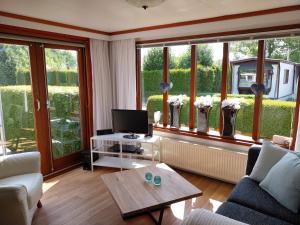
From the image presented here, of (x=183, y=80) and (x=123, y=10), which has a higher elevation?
(x=123, y=10)

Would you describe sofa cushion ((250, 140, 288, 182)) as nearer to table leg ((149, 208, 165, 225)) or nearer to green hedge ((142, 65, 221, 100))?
table leg ((149, 208, 165, 225))

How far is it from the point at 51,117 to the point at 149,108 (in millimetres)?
1600

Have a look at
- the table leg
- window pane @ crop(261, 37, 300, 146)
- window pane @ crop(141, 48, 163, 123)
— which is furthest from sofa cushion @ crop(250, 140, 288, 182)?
window pane @ crop(141, 48, 163, 123)

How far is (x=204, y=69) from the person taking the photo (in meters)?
3.39

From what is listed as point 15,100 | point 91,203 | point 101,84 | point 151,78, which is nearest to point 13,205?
point 91,203

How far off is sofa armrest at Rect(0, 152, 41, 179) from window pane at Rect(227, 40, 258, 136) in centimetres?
263

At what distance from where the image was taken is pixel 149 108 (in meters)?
4.02

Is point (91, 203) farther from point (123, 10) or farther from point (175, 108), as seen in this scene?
point (123, 10)

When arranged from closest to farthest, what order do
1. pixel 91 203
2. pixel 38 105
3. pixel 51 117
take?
pixel 91 203
pixel 38 105
pixel 51 117

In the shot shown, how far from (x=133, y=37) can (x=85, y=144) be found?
6.57 ft

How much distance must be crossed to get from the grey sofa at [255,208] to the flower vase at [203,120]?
1.30 m

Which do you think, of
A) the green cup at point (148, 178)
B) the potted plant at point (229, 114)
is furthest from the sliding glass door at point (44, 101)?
the potted plant at point (229, 114)

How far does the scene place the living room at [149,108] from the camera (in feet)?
7.09

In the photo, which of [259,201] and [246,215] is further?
[259,201]
